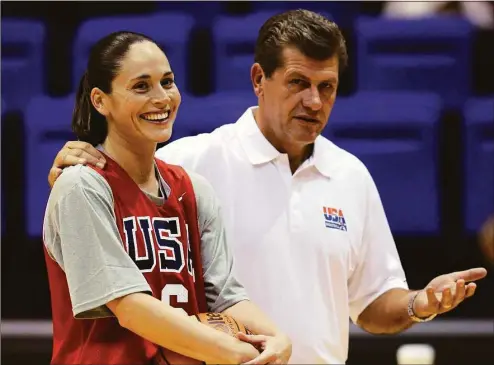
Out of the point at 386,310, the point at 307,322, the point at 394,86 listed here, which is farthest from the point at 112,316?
the point at 394,86

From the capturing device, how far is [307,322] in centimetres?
372

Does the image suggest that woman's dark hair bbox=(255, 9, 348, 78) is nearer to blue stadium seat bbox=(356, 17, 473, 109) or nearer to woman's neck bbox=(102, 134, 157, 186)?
woman's neck bbox=(102, 134, 157, 186)

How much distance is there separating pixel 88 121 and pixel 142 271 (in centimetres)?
52

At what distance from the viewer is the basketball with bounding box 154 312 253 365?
277cm

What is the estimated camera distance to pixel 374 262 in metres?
3.95

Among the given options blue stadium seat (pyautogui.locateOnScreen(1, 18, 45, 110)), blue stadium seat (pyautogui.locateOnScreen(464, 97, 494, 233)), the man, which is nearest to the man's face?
the man

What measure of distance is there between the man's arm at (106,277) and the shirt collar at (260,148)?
105 cm

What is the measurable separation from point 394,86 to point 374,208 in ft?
6.77

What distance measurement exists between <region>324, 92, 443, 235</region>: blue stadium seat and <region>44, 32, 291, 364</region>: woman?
110 inches

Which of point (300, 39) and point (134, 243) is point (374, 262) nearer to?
point (300, 39)

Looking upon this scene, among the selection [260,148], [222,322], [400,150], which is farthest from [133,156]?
[400,150]

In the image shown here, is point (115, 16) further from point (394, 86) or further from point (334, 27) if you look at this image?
point (334, 27)

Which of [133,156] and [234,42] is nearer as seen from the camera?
[133,156]

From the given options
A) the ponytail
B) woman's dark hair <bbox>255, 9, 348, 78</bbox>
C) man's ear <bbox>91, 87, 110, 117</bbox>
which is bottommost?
the ponytail
